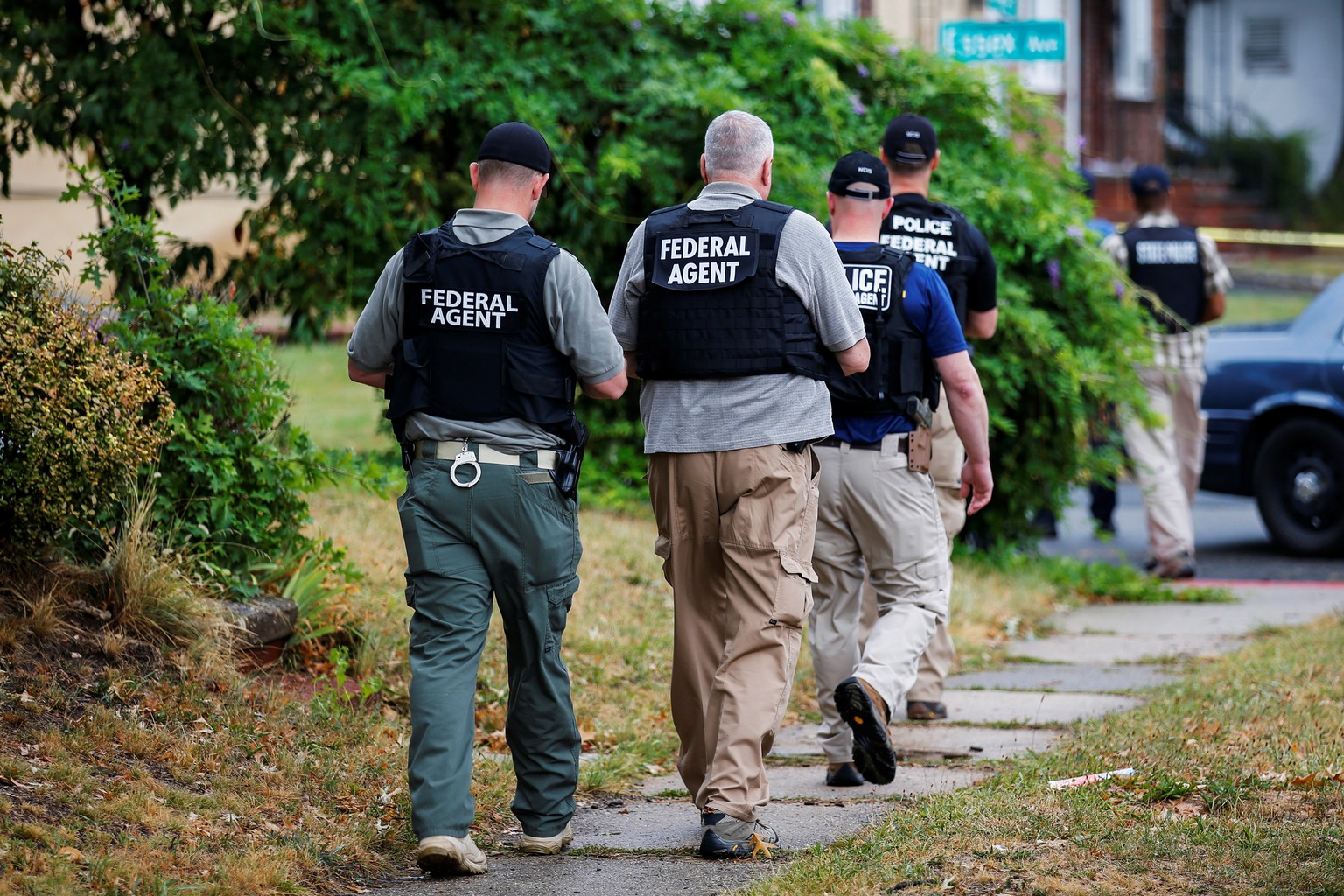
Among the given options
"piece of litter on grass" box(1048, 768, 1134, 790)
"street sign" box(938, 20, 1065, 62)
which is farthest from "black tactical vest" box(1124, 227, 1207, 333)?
"piece of litter on grass" box(1048, 768, 1134, 790)

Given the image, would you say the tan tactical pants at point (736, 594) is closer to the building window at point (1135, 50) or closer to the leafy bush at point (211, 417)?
the leafy bush at point (211, 417)

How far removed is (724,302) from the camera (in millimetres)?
4301

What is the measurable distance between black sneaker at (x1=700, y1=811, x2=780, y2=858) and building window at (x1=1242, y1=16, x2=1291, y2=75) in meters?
26.4

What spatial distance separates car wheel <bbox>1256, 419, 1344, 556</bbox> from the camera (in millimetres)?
9758

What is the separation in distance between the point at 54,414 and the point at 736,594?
203 cm

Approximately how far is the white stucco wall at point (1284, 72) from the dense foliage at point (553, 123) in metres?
20.2

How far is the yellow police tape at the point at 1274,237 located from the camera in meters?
21.2

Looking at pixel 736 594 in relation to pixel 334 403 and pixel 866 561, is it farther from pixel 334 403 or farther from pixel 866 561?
pixel 334 403

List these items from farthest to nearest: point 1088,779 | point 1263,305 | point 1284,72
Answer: point 1284,72 < point 1263,305 < point 1088,779

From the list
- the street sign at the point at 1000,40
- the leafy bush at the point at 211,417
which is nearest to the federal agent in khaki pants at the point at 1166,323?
the street sign at the point at 1000,40

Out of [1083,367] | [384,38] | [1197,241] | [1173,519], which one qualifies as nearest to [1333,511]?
[1173,519]

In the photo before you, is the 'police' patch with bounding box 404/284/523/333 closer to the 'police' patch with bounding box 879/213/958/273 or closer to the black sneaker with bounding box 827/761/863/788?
the black sneaker with bounding box 827/761/863/788

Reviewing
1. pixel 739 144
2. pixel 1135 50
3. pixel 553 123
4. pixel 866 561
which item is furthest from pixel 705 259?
pixel 1135 50

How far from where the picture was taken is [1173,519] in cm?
908
